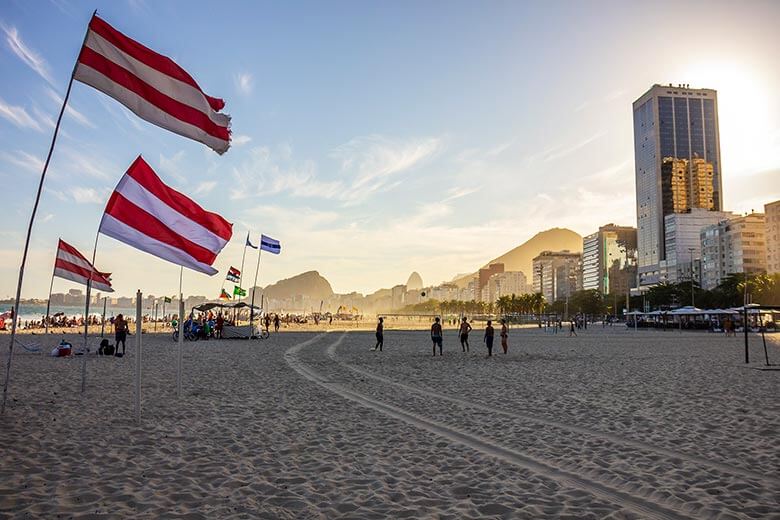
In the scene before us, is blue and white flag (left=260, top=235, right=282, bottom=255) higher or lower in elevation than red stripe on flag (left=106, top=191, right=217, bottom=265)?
higher

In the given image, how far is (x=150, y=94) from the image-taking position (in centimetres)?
928

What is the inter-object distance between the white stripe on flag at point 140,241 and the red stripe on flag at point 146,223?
0.22 feet

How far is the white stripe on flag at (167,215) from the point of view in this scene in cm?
1120

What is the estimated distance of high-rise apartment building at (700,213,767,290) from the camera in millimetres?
139125

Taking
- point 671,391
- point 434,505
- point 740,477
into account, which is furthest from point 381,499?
point 671,391

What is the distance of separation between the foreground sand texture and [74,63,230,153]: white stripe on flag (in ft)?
16.6

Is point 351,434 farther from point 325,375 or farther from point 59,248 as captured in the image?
point 59,248

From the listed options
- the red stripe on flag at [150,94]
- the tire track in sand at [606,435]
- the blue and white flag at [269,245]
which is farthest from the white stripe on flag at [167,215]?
the blue and white flag at [269,245]

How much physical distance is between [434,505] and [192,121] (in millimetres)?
7400

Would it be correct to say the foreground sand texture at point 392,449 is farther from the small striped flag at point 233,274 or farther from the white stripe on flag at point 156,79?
the small striped flag at point 233,274

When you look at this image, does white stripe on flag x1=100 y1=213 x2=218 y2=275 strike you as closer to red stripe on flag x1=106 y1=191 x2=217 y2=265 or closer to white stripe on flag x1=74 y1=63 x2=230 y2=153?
red stripe on flag x1=106 y1=191 x2=217 y2=265

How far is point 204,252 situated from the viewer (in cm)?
1292

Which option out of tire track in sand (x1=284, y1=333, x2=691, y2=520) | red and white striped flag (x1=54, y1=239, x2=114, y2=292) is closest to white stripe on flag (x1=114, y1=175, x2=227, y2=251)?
tire track in sand (x1=284, y1=333, x2=691, y2=520)

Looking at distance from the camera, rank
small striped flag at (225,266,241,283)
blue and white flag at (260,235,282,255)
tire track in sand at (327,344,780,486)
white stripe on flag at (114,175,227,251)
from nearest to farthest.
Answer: tire track in sand at (327,344,780,486), white stripe on flag at (114,175,227,251), blue and white flag at (260,235,282,255), small striped flag at (225,266,241,283)
